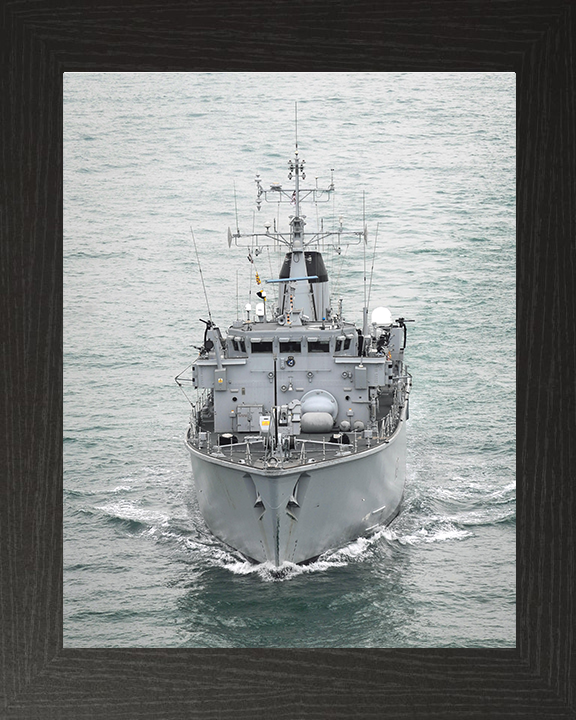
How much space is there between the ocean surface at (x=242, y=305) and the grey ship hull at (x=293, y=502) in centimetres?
24

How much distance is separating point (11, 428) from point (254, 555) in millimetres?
5946

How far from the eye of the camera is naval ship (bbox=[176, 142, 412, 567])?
12.6m

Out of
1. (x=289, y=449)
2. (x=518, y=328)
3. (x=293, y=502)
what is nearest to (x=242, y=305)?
(x=289, y=449)

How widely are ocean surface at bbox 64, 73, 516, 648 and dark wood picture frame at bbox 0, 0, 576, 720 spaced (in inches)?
59.2

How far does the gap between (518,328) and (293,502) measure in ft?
18.2

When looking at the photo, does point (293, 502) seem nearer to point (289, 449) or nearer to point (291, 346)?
point (289, 449)

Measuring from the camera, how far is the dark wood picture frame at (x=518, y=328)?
7375mm

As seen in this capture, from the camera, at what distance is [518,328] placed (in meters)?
7.42

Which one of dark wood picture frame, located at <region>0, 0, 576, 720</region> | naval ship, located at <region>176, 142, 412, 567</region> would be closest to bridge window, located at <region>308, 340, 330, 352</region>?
naval ship, located at <region>176, 142, 412, 567</region>

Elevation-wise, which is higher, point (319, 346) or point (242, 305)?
point (242, 305)

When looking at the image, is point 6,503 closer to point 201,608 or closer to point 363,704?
point 363,704

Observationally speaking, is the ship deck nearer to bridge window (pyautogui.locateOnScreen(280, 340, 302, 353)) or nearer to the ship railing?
the ship railing

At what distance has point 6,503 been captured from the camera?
294 inches

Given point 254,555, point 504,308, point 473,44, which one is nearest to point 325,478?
point 254,555
